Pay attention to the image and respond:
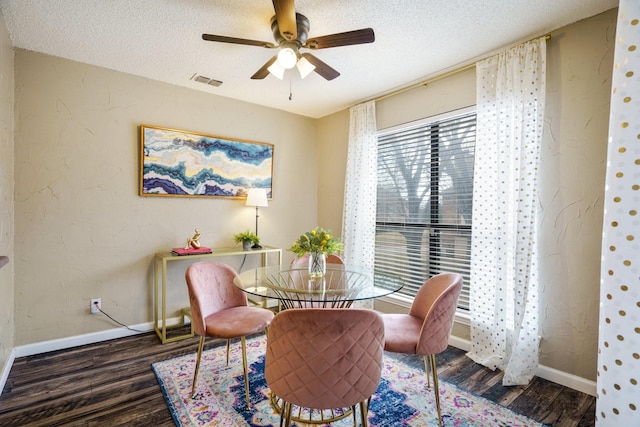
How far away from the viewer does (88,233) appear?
2.87 m

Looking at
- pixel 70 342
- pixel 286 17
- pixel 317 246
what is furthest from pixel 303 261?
pixel 70 342

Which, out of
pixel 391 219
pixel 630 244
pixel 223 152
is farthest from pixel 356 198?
pixel 630 244

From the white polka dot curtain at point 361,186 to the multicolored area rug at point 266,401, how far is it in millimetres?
1419

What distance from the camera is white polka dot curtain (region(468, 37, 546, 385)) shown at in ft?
7.40

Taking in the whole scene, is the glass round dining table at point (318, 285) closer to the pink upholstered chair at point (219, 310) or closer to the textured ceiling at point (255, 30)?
the pink upholstered chair at point (219, 310)

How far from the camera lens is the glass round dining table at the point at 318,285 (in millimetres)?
1759

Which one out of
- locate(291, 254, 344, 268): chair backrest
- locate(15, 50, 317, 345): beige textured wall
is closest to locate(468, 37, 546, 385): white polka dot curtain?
locate(291, 254, 344, 268): chair backrest

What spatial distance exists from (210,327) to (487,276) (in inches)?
84.8

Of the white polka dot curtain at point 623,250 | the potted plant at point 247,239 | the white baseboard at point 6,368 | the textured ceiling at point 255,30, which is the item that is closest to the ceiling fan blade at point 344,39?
the textured ceiling at point 255,30

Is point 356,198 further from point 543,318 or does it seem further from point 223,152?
point 543,318

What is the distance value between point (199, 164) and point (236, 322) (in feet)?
6.64

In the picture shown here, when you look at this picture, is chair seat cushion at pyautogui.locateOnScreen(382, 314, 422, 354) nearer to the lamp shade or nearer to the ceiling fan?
the ceiling fan

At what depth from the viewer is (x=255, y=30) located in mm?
2307

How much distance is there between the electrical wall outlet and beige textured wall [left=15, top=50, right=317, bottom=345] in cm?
4
